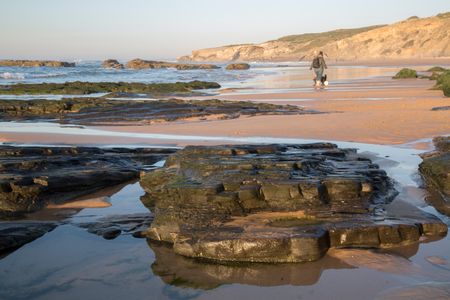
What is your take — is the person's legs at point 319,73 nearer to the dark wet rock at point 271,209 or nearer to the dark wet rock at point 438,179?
the dark wet rock at point 438,179

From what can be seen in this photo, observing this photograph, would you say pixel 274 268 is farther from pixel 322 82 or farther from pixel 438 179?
pixel 322 82

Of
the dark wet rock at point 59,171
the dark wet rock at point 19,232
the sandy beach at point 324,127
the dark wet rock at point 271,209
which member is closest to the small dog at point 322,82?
the sandy beach at point 324,127

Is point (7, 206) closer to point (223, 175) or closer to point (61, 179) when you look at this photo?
point (61, 179)

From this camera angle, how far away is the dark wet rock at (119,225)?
14.4 feet

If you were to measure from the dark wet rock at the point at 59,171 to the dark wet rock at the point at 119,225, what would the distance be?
102 centimetres

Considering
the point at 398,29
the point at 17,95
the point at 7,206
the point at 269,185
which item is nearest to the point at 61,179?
the point at 7,206

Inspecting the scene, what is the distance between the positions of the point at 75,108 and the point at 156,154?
9.05 m

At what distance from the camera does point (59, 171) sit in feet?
19.8

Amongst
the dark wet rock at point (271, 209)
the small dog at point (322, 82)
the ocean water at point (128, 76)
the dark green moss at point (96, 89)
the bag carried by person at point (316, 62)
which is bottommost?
the ocean water at point (128, 76)

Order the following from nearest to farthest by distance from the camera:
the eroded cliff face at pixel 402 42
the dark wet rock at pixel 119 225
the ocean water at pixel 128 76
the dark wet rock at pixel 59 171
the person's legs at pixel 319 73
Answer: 1. the dark wet rock at pixel 119 225
2. the dark wet rock at pixel 59 171
3. the person's legs at pixel 319 73
4. the ocean water at pixel 128 76
5. the eroded cliff face at pixel 402 42

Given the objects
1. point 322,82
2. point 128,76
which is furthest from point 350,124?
point 128,76

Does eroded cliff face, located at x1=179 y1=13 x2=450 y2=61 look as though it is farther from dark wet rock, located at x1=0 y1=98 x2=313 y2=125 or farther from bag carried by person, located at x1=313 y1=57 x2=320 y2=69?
dark wet rock, located at x1=0 y1=98 x2=313 y2=125

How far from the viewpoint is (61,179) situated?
5.71 metres

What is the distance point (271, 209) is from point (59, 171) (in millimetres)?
3052
